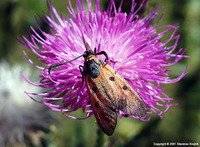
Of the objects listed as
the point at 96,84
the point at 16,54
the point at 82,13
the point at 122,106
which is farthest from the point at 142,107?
the point at 16,54

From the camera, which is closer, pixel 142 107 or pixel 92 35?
pixel 142 107

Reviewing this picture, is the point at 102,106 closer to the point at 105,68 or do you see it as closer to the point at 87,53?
the point at 105,68

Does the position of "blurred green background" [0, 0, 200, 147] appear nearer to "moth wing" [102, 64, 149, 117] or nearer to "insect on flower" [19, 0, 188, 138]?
"insect on flower" [19, 0, 188, 138]

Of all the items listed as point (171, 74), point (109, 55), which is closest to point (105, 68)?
point (109, 55)

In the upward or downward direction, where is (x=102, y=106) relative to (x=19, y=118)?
downward

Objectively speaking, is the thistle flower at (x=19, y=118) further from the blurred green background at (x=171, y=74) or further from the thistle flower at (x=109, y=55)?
the thistle flower at (x=109, y=55)

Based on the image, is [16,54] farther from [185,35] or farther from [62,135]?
[185,35]

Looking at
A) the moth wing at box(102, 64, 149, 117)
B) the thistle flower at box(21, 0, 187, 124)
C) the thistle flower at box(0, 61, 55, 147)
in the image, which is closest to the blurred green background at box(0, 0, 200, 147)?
the thistle flower at box(0, 61, 55, 147)
